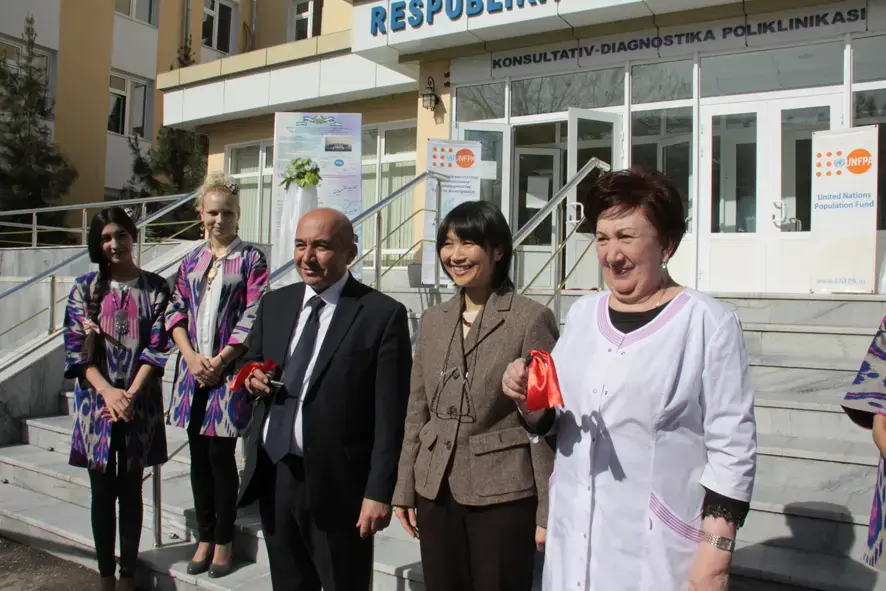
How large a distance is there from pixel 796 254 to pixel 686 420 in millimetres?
7193

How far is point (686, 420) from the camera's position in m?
1.75

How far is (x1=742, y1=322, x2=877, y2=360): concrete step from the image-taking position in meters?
4.99

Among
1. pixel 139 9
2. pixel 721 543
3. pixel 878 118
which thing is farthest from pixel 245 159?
pixel 721 543

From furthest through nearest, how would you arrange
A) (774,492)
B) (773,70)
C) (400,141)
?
1. (400,141)
2. (773,70)
3. (774,492)

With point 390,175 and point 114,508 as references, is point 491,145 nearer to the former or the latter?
point 390,175

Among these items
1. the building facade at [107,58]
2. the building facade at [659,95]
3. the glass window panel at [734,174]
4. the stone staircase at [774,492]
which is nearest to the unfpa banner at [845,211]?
the building facade at [659,95]

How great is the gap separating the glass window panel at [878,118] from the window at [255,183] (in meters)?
9.41

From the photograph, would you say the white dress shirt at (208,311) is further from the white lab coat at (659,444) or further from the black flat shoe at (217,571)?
the white lab coat at (659,444)

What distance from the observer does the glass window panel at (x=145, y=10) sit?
19922 millimetres

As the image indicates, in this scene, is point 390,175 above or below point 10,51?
below

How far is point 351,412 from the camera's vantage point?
248 cm

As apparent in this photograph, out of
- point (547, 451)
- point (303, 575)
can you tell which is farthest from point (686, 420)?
point (303, 575)

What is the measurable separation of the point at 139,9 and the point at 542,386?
70.0 feet

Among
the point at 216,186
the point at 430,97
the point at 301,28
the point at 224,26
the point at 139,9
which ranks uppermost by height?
the point at 224,26
